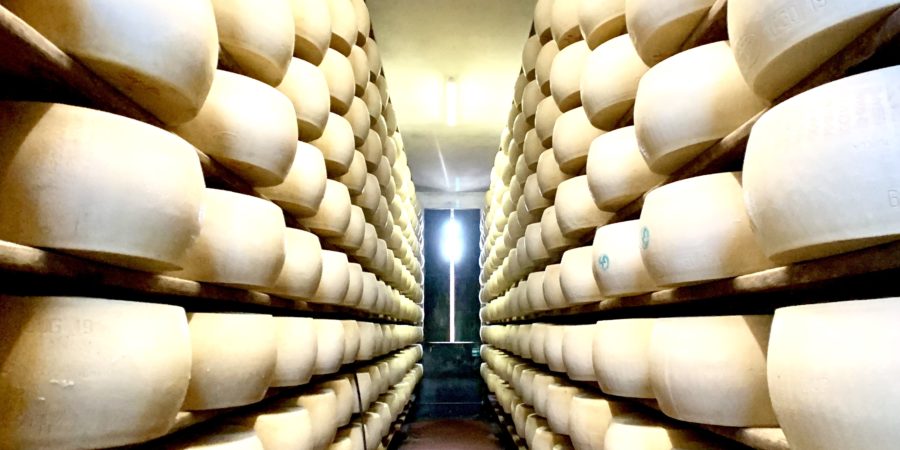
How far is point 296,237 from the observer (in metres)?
1.95

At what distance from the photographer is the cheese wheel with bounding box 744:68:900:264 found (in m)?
0.77

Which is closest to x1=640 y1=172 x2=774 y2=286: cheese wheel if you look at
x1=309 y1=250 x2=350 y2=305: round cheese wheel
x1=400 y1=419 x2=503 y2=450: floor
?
x1=309 y1=250 x2=350 y2=305: round cheese wheel

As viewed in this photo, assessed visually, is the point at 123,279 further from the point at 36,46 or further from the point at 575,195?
the point at 575,195

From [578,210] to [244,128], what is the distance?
119 cm

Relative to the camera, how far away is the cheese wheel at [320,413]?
2.07 meters

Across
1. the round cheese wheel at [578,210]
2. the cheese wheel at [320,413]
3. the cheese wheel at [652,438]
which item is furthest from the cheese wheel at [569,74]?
the cheese wheel at [320,413]

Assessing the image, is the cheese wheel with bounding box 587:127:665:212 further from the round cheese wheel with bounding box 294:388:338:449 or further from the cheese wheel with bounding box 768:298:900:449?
the round cheese wheel with bounding box 294:388:338:449

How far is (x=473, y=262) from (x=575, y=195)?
6430 mm

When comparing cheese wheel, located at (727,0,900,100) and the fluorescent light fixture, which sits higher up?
the fluorescent light fixture

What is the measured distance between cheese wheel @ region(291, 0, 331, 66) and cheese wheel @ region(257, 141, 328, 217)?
33 centimetres

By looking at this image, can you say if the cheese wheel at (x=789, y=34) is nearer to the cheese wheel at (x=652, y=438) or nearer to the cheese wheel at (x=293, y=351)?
the cheese wheel at (x=652, y=438)

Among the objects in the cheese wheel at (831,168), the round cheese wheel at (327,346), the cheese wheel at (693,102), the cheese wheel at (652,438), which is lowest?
the cheese wheel at (652,438)

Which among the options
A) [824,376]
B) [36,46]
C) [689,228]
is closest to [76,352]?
[36,46]

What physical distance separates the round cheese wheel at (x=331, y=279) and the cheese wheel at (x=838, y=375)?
162 centimetres
